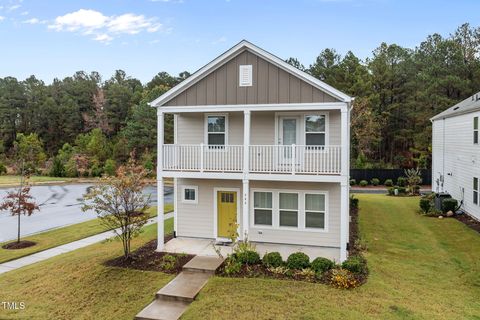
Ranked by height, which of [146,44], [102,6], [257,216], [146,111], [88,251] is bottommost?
[88,251]

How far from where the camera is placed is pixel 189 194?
15.1m

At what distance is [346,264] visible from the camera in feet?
35.4

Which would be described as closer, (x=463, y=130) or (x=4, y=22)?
(x=463, y=130)

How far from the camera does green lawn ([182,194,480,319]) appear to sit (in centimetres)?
847

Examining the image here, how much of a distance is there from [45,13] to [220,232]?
19805mm

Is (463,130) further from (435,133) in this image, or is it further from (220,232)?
(220,232)

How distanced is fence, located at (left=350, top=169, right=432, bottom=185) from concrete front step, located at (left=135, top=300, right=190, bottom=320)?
101ft

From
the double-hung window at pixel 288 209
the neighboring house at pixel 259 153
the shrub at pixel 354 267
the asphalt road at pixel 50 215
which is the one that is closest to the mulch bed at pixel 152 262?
the neighboring house at pixel 259 153

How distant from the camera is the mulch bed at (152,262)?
11.6 meters

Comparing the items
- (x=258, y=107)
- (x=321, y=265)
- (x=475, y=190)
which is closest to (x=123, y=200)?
(x=258, y=107)

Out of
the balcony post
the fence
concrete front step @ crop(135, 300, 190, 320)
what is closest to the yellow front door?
the balcony post

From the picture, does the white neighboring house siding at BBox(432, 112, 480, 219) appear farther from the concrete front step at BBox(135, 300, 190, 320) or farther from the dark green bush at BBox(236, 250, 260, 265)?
the concrete front step at BBox(135, 300, 190, 320)

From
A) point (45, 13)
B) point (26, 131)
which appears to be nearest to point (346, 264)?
point (45, 13)

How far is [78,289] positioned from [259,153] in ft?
25.2
